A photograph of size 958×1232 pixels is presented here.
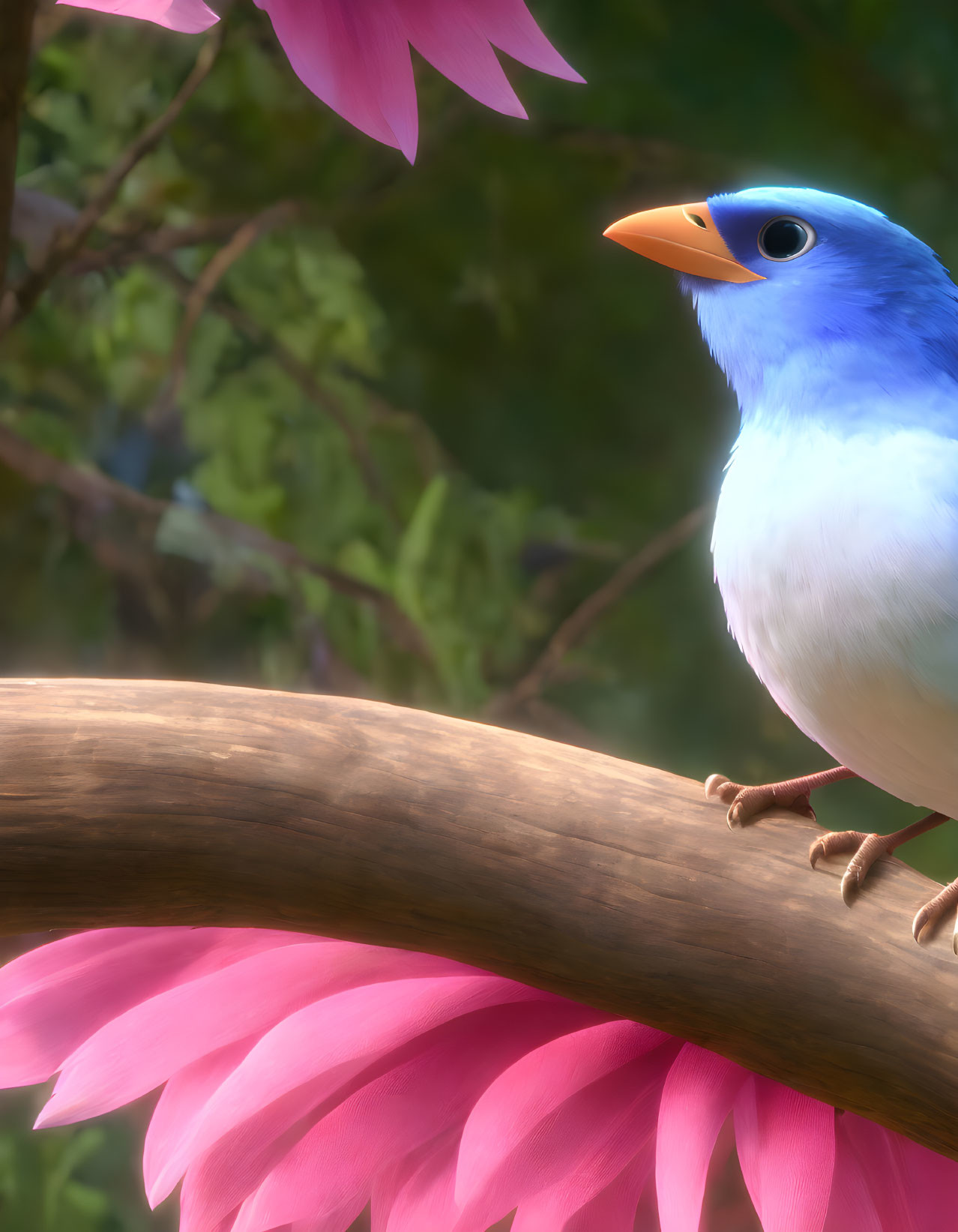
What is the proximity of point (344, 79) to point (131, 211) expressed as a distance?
400mm

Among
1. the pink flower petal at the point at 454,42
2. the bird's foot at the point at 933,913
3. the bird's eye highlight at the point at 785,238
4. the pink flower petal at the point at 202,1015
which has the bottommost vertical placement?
the pink flower petal at the point at 202,1015

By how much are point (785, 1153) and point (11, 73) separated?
0.30 metres

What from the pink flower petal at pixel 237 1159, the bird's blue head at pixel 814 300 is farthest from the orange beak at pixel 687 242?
the pink flower petal at pixel 237 1159

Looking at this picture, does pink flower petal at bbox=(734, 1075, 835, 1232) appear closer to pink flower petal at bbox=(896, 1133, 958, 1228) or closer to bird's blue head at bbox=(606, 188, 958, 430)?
pink flower petal at bbox=(896, 1133, 958, 1228)

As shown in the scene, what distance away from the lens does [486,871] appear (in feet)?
0.74

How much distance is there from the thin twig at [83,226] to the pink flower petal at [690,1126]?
1.26ft

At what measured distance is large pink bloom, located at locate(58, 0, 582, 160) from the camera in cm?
24

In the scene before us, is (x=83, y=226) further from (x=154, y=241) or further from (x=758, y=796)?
(x=758, y=796)

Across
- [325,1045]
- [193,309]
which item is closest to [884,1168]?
[325,1045]

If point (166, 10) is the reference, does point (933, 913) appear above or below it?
below

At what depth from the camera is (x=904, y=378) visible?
0.81ft

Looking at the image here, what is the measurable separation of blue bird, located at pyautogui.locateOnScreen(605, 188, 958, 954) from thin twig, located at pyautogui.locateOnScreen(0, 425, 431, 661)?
33 centimetres

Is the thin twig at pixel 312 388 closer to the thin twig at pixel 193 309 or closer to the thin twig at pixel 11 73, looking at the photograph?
the thin twig at pixel 193 309

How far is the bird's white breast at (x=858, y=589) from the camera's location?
22cm
